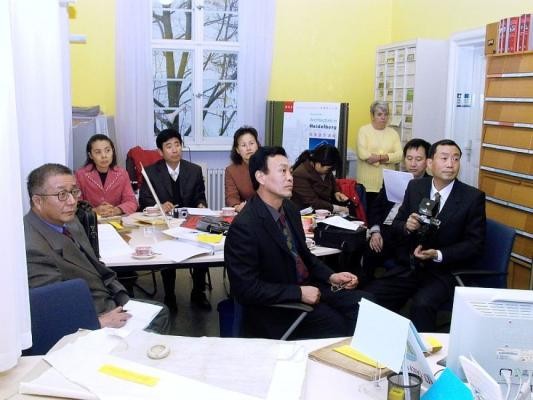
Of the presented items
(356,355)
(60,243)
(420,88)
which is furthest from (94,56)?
(356,355)

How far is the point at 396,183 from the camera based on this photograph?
4391 mm

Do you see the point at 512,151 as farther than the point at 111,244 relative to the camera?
Yes

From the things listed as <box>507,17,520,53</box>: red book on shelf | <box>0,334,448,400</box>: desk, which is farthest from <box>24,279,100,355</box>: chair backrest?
<box>507,17,520,53</box>: red book on shelf

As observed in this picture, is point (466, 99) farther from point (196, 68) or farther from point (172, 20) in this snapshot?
point (172, 20)

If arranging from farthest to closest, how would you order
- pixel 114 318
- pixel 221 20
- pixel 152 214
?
1. pixel 221 20
2. pixel 152 214
3. pixel 114 318

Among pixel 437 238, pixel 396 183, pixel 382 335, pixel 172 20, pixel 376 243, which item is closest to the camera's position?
pixel 382 335

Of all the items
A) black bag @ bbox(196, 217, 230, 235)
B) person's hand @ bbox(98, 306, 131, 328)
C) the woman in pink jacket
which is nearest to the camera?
person's hand @ bbox(98, 306, 131, 328)

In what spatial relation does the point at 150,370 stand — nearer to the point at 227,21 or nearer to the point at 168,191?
the point at 168,191

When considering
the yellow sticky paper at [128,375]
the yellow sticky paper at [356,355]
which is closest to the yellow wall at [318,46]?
the yellow sticky paper at [356,355]

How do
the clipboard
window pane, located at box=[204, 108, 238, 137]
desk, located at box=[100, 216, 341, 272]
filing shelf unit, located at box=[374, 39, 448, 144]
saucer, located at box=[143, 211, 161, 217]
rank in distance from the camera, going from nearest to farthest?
the clipboard → desk, located at box=[100, 216, 341, 272] → saucer, located at box=[143, 211, 161, 217] → filing shelf unit, located at box=[374, 39, 448, 144] → window pane, located at box=[204, 108, 238, 137]

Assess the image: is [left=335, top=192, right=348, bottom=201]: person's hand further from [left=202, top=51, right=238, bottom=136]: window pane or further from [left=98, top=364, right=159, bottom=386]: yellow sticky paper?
[left=98, top=364, right=159, bottom=386]: yellow sticky paper

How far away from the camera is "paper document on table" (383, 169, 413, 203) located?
14.2 feet

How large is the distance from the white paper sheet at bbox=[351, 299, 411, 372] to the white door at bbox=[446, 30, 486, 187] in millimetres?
4096

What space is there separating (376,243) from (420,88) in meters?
2.22
